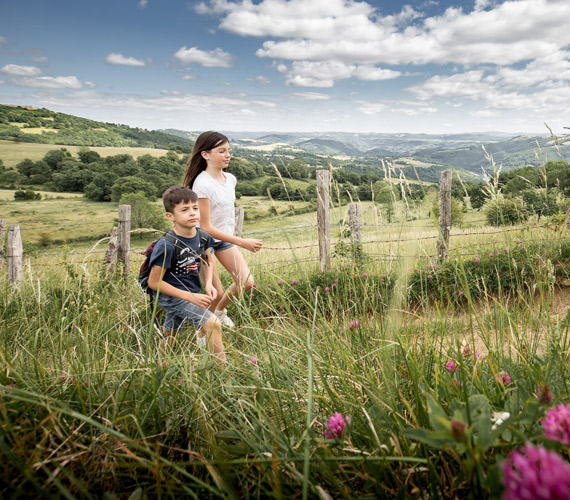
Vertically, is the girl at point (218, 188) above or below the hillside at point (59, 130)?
below

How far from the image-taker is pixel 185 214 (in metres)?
3.22

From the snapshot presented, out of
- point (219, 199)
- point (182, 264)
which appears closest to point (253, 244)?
point (182, 264)

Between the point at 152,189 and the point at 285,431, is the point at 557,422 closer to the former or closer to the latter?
the point at 285,431

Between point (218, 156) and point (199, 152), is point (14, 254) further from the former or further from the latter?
point (218, 156)

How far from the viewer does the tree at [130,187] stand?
208 ft

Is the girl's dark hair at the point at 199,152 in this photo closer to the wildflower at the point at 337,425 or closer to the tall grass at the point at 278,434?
the tall grass at the point at 278,434

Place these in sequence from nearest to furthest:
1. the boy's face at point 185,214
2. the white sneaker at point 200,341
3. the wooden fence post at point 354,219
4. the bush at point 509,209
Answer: the white sneaker at point 200,341 < the bush at point 509,209 < the boy's face at point 185,214 < the wooden fence post at point 354,219

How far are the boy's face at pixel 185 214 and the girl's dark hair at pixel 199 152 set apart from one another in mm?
1104

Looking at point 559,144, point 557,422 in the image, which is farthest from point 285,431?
point 559,144

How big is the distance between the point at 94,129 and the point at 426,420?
334 ft

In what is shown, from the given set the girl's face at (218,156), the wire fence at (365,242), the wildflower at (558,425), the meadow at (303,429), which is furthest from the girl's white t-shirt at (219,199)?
the wildflower at (558,425)

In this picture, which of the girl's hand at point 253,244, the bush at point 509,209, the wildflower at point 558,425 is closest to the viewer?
the wildflower at point 558,425

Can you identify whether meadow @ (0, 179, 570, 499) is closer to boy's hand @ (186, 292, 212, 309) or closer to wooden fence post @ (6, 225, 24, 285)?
boy's hand @ (186, 292, 212, 309)

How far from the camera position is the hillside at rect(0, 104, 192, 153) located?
79938 mm
